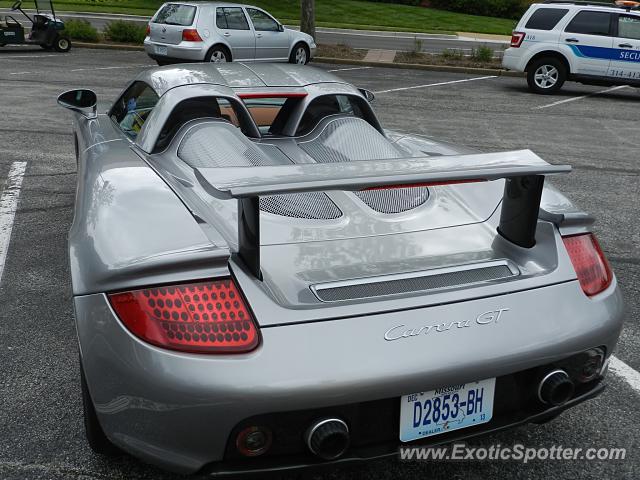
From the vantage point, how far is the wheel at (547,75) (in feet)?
42.5

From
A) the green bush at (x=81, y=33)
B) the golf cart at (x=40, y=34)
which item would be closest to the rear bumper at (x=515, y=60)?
the golf cart at (x=40, y=34)

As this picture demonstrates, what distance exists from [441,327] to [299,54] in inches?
583

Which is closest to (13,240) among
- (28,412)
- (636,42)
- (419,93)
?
(28,412)

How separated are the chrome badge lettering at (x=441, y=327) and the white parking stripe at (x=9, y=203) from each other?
3.01m

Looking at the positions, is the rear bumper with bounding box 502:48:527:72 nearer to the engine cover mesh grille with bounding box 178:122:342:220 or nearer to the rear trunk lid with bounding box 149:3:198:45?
the rear trunk lid with bounding box 149:3:198:45

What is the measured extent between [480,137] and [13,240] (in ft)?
19.9

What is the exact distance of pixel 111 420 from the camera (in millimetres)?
2029

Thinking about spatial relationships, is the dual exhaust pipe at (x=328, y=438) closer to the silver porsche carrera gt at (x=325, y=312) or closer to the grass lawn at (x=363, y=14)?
the silver porsche carrera gt at (x=325, y=312)

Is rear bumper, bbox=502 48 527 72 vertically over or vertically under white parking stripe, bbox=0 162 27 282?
over

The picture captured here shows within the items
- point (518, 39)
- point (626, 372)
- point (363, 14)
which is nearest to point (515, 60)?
point (518, 39)

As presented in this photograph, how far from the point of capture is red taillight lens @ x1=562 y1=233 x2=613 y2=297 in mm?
2357

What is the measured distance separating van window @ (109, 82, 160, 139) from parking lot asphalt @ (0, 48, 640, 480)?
98 centimetres

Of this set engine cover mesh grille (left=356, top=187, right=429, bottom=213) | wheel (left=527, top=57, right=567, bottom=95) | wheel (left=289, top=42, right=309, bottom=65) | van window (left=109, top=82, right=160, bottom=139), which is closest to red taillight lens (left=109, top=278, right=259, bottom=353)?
engine cover mesh grille (left=356, top=187, right=429, bottom=213)

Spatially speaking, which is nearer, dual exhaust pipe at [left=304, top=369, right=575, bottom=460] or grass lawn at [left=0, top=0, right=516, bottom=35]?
dual exhaust pipe at [left=304, top=369, right=575, bottom=460]
